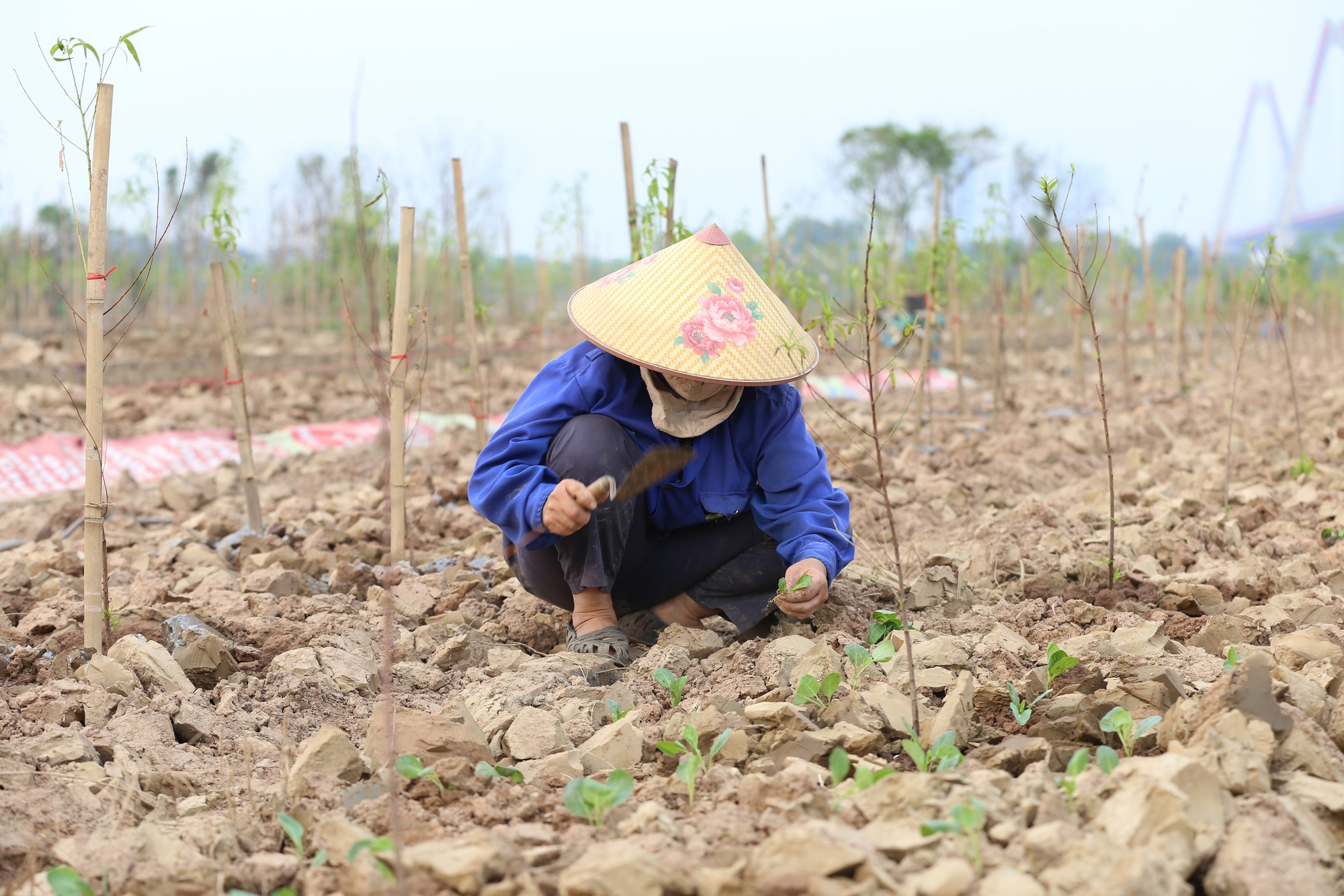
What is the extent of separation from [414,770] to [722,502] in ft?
3.50

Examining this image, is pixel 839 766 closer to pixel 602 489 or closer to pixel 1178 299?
pixel 602 489

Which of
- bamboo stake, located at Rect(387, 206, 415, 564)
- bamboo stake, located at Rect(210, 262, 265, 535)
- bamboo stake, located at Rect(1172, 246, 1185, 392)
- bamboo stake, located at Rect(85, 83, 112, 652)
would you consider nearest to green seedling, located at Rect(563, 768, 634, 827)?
bamboo stake, located at Rect(85, 83, 112, 652)

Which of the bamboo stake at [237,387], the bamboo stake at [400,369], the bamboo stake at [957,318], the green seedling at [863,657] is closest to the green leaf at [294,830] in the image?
the green seedling at [863,657]

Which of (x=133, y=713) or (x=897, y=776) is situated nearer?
(x=897, y=776)

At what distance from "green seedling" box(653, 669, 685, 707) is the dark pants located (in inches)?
14.1

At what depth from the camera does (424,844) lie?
1.26 m

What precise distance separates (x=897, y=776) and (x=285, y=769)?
0.89 meters

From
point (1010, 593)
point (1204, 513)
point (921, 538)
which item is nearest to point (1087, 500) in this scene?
point (1204, 513)

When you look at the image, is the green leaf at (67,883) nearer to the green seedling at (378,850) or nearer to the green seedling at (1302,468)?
the green seedling at (378,850)

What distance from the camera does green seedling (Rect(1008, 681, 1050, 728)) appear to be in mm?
1675

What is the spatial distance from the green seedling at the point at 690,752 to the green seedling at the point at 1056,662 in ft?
1.97

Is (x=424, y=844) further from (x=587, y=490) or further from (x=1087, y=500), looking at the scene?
(x=1087, y=500)

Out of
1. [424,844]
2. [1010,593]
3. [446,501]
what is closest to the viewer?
[424,844]

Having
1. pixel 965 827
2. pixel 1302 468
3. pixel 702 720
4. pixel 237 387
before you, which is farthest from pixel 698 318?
pixel 1302 468
